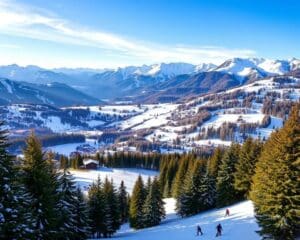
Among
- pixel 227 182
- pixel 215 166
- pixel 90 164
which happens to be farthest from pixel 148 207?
pixel 90 164

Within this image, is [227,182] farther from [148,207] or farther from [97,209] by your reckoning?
[97,209]

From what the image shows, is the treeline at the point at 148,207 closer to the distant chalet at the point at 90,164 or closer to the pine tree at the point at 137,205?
the pine tree at the point at 137,205

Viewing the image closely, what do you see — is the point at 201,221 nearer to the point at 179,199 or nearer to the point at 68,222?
the point at 179,199

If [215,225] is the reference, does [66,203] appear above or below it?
above

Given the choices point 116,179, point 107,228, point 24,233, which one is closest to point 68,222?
point 24,233

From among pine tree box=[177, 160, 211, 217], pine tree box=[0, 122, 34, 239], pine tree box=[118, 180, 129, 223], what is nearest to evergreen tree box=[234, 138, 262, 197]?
pine tree box=[177, 160, 211, 217]
